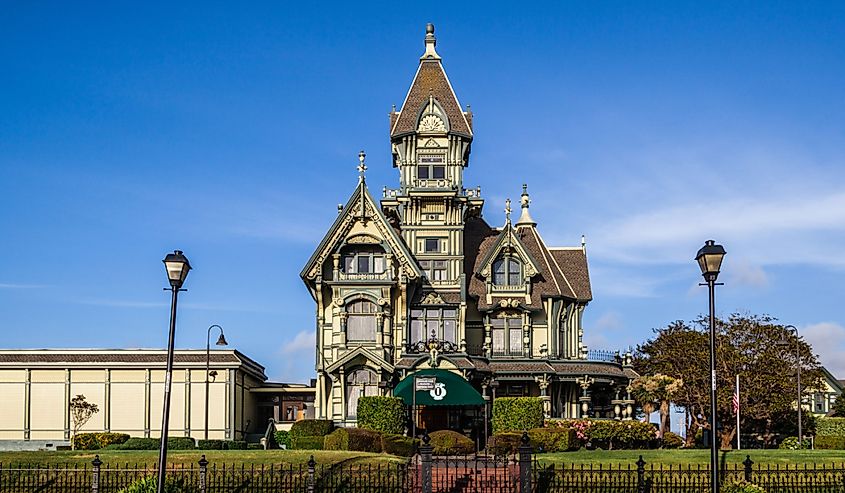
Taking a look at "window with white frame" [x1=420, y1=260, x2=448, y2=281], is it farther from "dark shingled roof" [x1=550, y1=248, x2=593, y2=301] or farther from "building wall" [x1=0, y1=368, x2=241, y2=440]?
"building wall" [x1=0, y1=368, x2=241, y2=440]

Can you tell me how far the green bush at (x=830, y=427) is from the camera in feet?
227

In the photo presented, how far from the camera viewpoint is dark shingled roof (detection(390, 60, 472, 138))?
6519cm

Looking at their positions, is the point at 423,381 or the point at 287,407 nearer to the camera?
the point at 423,381

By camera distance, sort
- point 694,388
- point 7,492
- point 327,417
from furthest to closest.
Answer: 1. point 694,388
2. point 327,417
3. point 7,492

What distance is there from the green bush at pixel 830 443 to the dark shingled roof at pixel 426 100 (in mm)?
23917

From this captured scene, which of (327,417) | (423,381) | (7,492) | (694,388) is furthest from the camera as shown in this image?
(694,388)

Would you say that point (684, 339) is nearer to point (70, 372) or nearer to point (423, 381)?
point (423, 381)

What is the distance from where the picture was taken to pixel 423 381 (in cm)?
5647

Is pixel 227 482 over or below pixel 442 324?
below

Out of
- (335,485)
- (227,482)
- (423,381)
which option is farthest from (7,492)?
(423,381)

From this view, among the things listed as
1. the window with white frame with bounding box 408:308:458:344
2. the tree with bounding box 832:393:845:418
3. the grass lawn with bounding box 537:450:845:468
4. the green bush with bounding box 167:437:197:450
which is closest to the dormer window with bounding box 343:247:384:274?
→ the window with white frame with bounding box 408:308:458:344

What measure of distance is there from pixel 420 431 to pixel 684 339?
17911mm

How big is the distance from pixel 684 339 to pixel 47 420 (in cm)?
3506

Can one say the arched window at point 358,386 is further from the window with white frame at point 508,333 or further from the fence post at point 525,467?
the fence post at point 525,467
